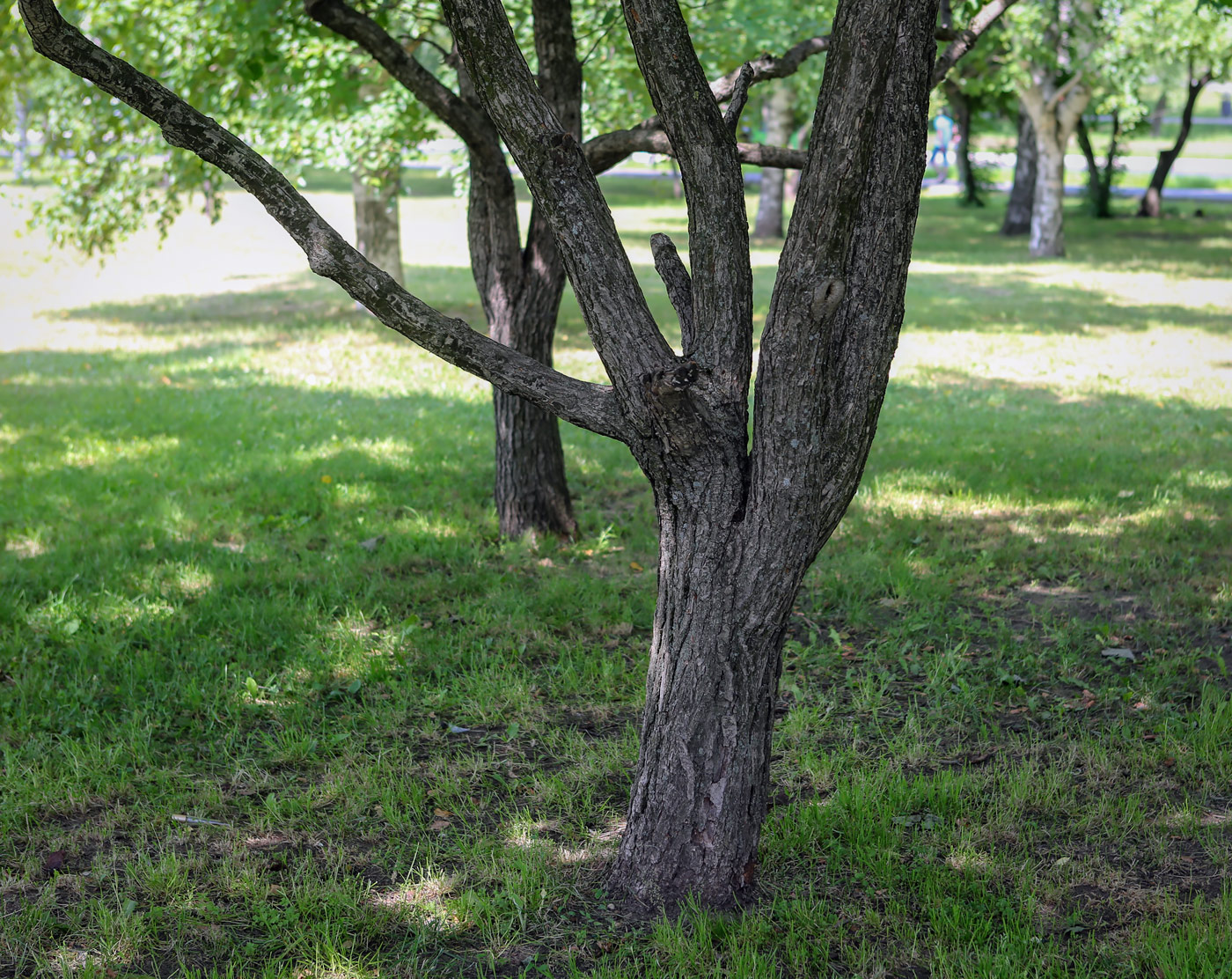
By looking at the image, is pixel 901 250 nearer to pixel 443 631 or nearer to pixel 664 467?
pixel 664 467

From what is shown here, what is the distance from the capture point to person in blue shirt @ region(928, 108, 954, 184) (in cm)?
3662

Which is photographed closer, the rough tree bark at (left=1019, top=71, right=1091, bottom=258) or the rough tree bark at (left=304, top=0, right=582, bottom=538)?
the rough tree bark at (left=304, top=0, right=582, bottom=538)

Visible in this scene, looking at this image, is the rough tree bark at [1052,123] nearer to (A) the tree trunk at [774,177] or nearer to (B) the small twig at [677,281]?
(A) the tree trunk at [774,177]

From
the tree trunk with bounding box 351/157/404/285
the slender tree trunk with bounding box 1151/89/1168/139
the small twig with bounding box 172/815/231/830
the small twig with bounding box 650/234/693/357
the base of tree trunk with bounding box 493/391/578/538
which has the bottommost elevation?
the small twig with bounding box 172/815/231/830

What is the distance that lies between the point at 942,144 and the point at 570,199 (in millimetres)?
42949

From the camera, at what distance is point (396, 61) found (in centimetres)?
544

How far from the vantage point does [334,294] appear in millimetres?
17297

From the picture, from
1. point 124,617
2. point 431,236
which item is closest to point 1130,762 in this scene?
point 124,617

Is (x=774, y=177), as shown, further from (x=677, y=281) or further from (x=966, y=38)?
(x=677, y=281)

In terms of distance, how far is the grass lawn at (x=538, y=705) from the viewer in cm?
305

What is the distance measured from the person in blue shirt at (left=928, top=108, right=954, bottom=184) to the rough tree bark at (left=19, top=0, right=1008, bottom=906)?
3301 cm

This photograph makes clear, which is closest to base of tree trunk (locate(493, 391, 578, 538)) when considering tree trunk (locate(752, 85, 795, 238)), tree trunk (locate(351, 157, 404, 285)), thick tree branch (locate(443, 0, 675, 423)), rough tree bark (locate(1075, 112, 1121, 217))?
thick tree branch (locate(443, 0, 675, 423))

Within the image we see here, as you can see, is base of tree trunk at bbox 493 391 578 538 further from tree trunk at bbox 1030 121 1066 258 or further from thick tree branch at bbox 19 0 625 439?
tree trunk at bbox 1030 121 1066 258

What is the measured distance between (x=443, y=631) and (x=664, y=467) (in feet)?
8.04
